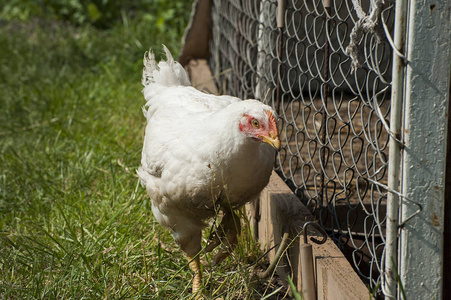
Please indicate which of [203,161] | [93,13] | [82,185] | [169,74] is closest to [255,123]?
[203,161]

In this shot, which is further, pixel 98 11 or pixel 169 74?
pixel 98 11

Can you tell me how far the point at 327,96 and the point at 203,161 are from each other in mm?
1012

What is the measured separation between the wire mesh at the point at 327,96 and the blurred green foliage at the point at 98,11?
170 cm

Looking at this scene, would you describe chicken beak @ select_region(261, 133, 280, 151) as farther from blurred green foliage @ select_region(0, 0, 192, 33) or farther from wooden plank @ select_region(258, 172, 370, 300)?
blurred green foliage @ select_region(0, 0, 192, 33)

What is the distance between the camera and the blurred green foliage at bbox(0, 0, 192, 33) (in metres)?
7.07

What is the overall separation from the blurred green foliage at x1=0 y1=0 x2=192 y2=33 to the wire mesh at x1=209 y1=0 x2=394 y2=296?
1.70 meters

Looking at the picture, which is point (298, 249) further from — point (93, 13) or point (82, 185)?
point (93, 13)

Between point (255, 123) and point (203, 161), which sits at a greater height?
point (255, 123)

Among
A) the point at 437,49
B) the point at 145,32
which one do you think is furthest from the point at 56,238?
the point at 145,32

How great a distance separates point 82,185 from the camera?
3.66m

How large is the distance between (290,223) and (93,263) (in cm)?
93

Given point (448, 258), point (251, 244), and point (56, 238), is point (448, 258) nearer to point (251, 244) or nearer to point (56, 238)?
point (251, 244)

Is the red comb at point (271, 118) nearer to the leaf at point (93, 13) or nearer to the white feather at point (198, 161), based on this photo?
the white feather at point (198, 161)

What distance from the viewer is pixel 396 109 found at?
1.62 metres
